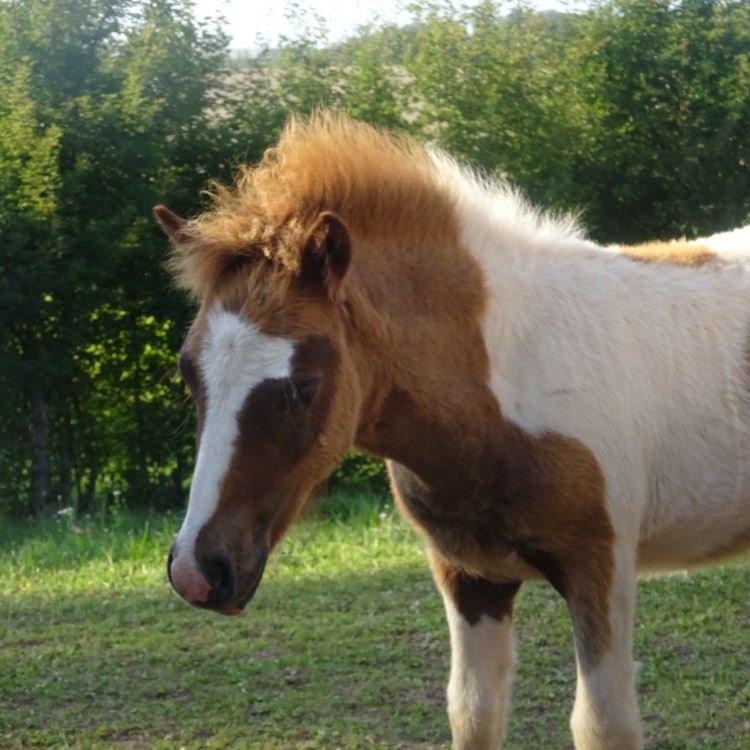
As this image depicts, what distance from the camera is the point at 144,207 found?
34.3 ft

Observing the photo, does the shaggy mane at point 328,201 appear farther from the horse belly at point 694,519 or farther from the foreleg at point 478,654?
the foreleg at point 478,654

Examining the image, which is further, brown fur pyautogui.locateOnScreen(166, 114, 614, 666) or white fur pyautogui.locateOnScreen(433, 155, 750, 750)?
white fur pyautogui.locateOnScreen(433, 155, 750, 750)

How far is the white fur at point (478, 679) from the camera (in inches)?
171

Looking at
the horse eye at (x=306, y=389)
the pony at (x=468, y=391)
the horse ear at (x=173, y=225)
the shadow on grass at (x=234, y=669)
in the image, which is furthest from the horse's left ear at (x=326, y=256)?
the shadow on grass at (x=234, y=669)

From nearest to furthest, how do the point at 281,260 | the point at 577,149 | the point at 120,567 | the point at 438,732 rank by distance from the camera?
the point at 281,260 < the point at 438,732 < the point at 120,567 < the point at 577,149

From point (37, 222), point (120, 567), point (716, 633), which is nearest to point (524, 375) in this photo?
point (716, 633)

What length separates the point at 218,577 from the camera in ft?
10.7

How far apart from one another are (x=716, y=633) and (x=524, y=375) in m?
2.94

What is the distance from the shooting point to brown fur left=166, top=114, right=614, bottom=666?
3.63 meters

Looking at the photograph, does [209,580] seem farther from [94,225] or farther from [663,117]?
[663,117]

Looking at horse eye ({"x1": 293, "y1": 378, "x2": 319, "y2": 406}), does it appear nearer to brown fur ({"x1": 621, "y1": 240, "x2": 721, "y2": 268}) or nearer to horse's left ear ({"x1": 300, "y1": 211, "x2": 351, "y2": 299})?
horse's left ear ({"x1": 300, "y1": 211, "x2": 351, "y2": 299})

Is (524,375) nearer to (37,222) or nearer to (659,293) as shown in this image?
(659,293)

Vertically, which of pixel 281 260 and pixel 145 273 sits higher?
pixel 281 260

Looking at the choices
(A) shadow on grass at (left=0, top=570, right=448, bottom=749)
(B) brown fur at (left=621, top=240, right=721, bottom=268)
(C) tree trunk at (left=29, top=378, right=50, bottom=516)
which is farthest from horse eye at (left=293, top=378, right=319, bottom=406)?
(C) tree trunk at (left=29, top=378, right=50, bottom=516)
